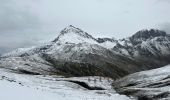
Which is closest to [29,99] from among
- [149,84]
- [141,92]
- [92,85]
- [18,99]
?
[18,99]

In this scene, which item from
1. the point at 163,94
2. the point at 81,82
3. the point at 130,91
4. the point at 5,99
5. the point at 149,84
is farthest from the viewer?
the point at 81,82

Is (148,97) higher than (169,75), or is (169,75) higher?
(169,75)

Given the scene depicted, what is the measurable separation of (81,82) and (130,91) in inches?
1528

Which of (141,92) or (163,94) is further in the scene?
(141,92)

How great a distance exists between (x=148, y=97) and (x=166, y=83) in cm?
2470

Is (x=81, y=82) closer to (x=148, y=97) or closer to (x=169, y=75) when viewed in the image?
(x=169, y=75)

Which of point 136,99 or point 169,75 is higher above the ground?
point 169,75

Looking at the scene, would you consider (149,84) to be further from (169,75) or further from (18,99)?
(18,99)

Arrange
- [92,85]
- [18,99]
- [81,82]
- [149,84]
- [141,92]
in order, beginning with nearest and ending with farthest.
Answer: [18,99] < [141,92] < [149,84] < [92,85] < [81,82]

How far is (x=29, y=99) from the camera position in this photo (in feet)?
80.8

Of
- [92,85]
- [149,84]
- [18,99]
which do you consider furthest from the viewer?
[92,85]

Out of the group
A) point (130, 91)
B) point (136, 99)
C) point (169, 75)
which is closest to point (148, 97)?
point (136, 99)

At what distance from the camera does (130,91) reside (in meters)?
95.5

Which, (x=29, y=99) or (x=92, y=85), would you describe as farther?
(x=92, y=85)
